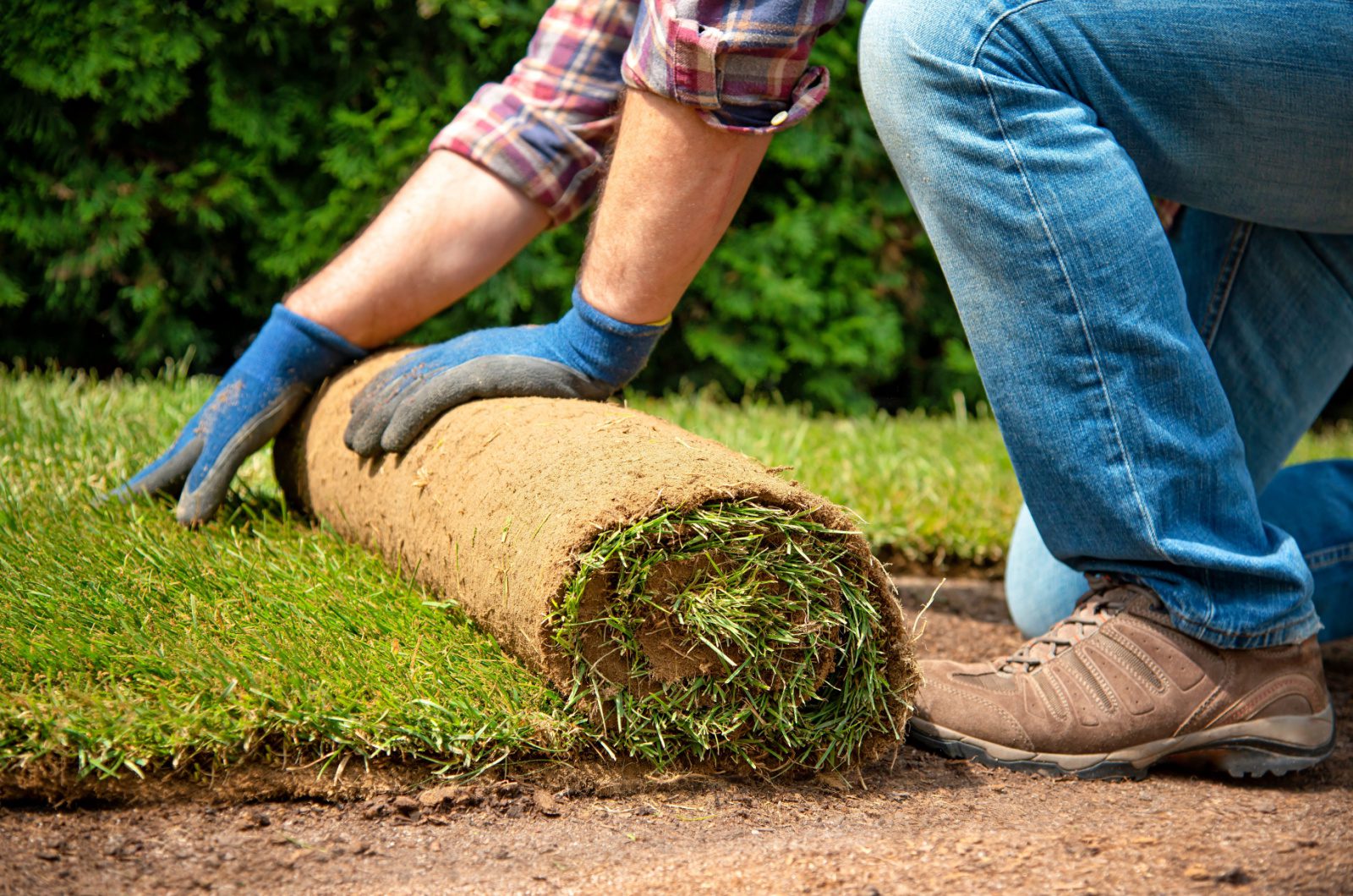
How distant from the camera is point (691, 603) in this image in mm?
1536

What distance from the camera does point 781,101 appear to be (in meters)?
1.75

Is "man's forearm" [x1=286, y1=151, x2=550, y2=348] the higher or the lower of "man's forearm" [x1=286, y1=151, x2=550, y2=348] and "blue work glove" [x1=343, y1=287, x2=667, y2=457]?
the higher

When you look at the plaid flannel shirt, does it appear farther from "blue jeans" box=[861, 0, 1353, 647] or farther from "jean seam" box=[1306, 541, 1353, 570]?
"jean seam" box=[1306, 541, 1353, 570]

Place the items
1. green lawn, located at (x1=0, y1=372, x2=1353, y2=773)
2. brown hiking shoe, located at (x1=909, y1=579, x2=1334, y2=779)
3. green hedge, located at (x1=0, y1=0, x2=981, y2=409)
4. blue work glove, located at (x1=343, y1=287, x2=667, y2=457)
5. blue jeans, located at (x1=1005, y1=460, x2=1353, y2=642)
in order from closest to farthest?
green lawn, located at (x1=0, y1=372, x2=1353, y2=773)
brown hiking shoe, located at (x1=909, y1=579, x2=1334, y2=779)
blue work glove, located at (x1=343, y1=287, x2=667, y2=457)
blue jeans, located at (x1=1005, y1=460, x2=1353, y2=642)
green hedge, located at (x1=0, y1=0, x2=981, y2=409)

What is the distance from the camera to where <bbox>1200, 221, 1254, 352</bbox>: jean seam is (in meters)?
2.12

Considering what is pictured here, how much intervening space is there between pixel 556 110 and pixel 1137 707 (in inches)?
62.6

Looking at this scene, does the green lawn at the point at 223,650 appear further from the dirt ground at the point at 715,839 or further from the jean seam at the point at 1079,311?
the jean seam at the point at 1079,311

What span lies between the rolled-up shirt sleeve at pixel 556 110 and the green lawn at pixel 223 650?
0.86m

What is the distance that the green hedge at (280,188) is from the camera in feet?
14.2

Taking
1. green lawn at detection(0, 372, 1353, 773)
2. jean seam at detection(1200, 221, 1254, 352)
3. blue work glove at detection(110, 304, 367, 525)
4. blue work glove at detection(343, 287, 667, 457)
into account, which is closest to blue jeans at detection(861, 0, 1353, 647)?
jean seam at detection(1200, 221, 1254, 352)

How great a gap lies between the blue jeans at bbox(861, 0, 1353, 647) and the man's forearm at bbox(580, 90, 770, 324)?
0.88 ft

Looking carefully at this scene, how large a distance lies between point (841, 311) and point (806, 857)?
401cm

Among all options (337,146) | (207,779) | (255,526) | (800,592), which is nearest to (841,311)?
(337,146)

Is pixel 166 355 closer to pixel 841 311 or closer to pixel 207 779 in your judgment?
pixel 841 311
